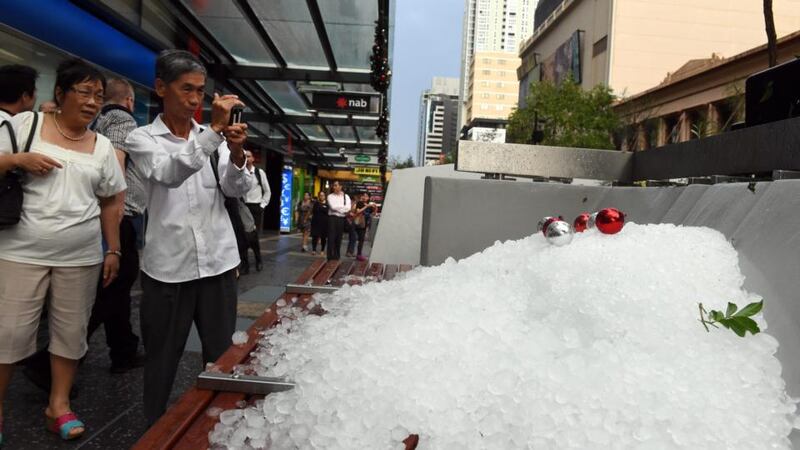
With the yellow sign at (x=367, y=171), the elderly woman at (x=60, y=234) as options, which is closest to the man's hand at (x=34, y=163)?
the elderly woman at (x=60, y=234)

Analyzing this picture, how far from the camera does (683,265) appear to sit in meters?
1.46

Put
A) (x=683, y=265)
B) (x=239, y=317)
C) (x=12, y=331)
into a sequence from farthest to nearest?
(x=239, y=317) < (x=12, y=331) < (x=683, y=265)

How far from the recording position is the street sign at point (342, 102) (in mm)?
12469

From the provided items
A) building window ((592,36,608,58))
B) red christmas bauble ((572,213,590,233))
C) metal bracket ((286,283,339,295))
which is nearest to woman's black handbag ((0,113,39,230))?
metal bracket ((286,283,339,295))

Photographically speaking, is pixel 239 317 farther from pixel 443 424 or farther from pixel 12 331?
pixel 443 424

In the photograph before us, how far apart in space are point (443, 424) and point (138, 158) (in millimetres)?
1718

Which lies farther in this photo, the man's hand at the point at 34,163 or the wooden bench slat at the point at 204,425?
the man's hand at the point at 34,163

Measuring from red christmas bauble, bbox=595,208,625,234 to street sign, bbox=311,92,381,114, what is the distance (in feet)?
36.5

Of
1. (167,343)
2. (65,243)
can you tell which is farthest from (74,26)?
(167,343)

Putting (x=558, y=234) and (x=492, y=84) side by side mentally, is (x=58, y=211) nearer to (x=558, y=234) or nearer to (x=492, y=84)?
(x=558, y=234)

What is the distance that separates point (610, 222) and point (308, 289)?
1.15 m

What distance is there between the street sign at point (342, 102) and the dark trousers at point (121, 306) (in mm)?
9403

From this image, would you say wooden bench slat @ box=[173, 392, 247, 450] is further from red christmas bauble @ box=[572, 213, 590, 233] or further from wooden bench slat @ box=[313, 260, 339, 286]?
red christmas bauble @ box=[572, 213, 590, 233]

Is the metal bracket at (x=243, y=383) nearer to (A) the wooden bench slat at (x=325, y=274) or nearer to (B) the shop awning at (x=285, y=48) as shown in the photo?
(A) the wooden bench slat at (x=325, y=274)
